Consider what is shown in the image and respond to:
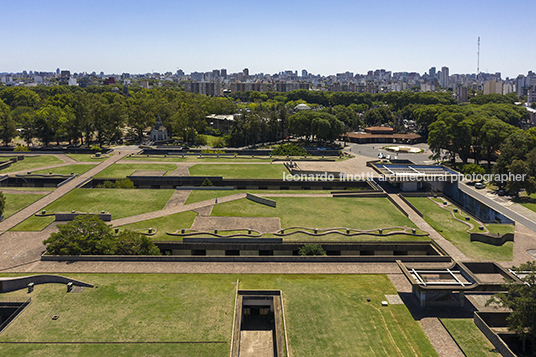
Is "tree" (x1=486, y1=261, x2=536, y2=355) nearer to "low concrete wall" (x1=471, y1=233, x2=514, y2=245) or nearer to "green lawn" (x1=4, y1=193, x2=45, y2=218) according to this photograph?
"low concrete wall" (x1=471, y1=233, x2=514, y2=245)

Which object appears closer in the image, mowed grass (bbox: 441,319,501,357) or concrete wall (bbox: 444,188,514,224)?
mowed grass (bbox: 441,319,501,357)

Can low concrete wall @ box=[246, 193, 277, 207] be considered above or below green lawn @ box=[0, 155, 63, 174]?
below

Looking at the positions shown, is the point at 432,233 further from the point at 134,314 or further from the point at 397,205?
the point at 134,314

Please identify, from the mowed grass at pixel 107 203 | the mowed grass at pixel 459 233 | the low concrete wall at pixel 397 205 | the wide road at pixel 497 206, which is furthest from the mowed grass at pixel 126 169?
the wide road at pixel 497 206

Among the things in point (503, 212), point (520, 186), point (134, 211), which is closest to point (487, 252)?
point (503, 212)

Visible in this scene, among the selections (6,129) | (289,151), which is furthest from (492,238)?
(6,129)

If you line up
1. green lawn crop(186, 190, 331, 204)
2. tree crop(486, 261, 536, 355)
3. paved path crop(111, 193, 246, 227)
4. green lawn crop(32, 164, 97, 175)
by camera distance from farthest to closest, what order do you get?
green lawn crop(32, 164, 97, 175)
green lawn crop(186, 190, 331, 204)
paved path crop(111, 193, 246, 227)
tree crop(486, 261, 536, 355)

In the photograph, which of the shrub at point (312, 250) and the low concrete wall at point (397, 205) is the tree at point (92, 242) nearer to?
the shrub at point (312, 250)

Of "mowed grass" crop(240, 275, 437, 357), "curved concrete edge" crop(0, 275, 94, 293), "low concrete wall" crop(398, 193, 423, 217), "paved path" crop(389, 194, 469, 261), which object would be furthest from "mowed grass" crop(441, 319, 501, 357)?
"curved concrete edge" crop(0, 275, 94, 293)
